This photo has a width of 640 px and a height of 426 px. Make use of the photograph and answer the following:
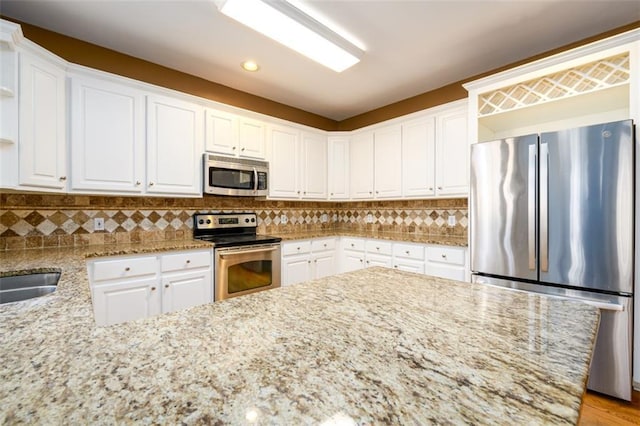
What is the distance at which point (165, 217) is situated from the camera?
9.19ft

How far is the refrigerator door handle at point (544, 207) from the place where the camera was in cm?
197

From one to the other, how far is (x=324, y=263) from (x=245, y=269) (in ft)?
3.70

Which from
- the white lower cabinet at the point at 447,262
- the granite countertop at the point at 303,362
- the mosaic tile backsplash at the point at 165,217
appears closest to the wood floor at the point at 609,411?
the white lower cabinet at the point at 447,262

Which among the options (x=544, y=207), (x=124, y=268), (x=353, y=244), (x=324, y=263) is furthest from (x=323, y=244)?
(x=544, y=207)

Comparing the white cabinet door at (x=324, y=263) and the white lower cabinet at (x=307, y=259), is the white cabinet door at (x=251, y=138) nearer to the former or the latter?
the white lower cabinet at (x=307, y=259)

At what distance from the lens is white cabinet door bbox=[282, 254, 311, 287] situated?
307 cm

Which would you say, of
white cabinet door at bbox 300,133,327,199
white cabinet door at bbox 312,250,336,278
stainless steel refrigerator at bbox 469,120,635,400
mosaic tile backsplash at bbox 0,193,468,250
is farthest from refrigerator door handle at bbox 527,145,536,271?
white cabinet door at bbox 300,133,327,199

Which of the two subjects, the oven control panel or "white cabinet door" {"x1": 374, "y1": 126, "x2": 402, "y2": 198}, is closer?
the oven control panel

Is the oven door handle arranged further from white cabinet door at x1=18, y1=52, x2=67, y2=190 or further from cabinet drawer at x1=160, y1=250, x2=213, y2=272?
white cabinet door at x1=18, y1=52, x2=67, y2=190

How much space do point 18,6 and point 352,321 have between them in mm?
3028

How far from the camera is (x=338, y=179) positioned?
3.90 meters

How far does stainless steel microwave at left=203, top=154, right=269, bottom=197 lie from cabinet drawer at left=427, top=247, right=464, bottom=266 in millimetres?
1936

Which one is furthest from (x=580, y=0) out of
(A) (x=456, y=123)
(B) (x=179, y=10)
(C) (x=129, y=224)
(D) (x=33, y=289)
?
(C) (x=129, y=224)

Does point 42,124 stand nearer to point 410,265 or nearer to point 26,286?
point 26,286
